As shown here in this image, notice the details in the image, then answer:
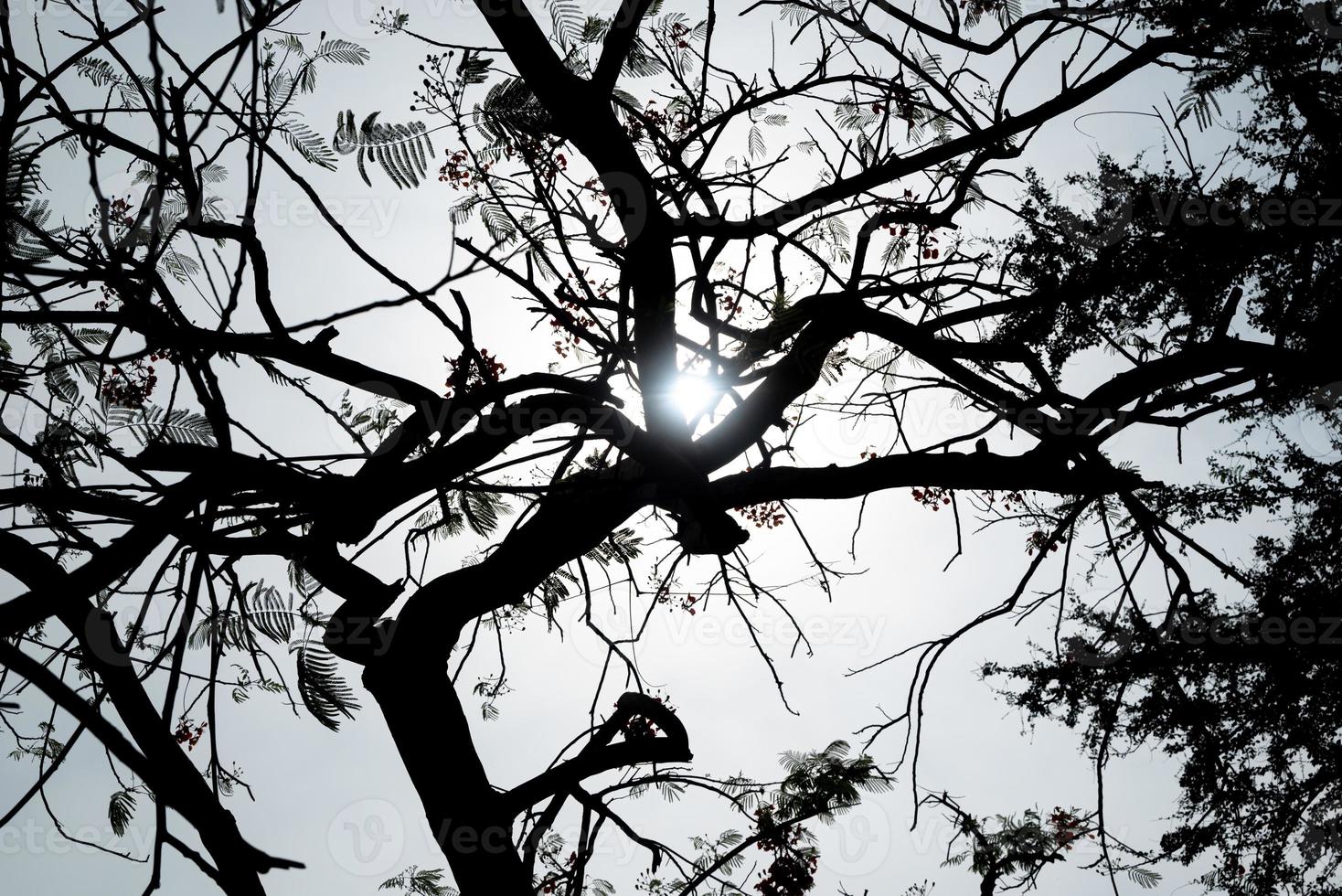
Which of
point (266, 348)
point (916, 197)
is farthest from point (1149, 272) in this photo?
point (266, 348)

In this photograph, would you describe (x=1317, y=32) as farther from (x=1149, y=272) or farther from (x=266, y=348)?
(x=266, y=348)

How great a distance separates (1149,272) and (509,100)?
264 centimetres

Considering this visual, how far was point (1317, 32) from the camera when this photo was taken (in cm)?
403

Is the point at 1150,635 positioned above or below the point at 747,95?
below

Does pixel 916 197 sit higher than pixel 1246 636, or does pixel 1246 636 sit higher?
pixel 916 197

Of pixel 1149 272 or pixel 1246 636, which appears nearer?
pixel 1149 272

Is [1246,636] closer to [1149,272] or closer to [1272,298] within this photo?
[1272,298]

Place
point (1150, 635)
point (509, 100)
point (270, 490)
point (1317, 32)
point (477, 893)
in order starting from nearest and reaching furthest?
point (270, 490) → point (477, 893) → point (509, 100) → point (1150, 635) → point (1317, 32)

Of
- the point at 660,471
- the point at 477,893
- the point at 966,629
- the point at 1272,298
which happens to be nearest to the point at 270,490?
the point at 660,471

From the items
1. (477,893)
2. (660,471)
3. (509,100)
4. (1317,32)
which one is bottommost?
(477,893)

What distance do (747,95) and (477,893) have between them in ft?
9.42

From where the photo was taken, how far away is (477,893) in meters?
2.43

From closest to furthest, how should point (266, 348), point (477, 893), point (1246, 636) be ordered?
point (266, 348) → point (477, 893) → point (1246, 636)

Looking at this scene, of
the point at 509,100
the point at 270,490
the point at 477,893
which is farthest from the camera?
the point at 509,100
